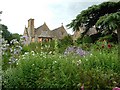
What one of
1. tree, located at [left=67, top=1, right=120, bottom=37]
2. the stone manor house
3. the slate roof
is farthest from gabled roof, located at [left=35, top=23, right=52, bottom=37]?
tree, located at [left=67, top=1, right=120, bottom=37]

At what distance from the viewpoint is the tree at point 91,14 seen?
16500 mm

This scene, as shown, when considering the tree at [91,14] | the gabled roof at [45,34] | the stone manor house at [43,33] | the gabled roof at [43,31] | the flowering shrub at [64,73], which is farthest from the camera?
the gabled roof at [45,34]

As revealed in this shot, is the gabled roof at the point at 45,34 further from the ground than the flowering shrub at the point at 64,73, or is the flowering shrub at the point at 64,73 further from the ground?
the gabled roof at the point at 45,34

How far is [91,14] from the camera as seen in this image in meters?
16.8

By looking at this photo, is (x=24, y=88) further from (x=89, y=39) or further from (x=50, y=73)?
(x=89, y=39)

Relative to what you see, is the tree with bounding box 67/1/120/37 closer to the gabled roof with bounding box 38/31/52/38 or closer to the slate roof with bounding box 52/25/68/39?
the slate roof with bounding box 52/25/68/39

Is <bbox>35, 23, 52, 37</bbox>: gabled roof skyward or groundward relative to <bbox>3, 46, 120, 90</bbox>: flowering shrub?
skyward

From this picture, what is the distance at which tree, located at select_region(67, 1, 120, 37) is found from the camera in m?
16.5

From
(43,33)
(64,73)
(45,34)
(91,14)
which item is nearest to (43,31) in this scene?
(43,33)

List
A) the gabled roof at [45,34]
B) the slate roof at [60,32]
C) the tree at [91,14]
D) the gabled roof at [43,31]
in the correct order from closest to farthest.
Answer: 1. the tree at [91,14]
2. the slate roof at [60,32]
3. the gabled roof at [43,31]
4. the gabled roof at [45,34]

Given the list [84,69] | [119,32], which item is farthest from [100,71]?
[119,32]

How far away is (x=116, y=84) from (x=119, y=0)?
12.6 meters

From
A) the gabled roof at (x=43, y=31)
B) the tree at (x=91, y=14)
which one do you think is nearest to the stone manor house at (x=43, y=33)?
the gabled roof at (x=43, y=31)

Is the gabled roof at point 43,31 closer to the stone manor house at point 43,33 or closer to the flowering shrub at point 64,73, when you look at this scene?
the stone manor house at point 43,33
